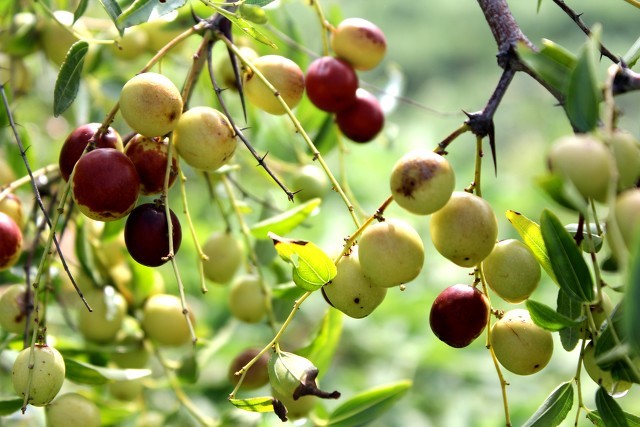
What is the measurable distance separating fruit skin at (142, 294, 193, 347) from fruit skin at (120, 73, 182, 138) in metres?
0.36

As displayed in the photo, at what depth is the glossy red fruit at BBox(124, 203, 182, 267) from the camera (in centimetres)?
74

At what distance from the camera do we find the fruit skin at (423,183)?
26.7 inches

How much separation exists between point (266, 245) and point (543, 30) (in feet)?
9.47

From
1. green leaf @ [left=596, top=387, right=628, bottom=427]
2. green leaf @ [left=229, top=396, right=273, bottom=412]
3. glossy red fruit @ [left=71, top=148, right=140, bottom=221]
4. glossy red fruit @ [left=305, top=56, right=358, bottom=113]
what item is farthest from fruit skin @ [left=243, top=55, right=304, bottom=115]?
green leaf @ [left=596, top=387, right=628, bottom=427]

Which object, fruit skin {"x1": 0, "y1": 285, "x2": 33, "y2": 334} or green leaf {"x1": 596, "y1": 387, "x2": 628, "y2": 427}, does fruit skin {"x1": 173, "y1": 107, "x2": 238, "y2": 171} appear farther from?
green leaf {"x1": 596, "y1": 387, "x2": 628, "y2": 427}

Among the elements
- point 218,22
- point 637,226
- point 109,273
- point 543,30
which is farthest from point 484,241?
point 543,30

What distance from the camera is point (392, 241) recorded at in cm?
71

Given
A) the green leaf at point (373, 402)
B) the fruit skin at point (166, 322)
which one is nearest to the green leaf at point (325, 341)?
the green leaf at point (373, 402)

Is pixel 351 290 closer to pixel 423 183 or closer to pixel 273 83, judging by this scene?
pixel 423 183

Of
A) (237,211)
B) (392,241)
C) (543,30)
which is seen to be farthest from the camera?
(543,30)

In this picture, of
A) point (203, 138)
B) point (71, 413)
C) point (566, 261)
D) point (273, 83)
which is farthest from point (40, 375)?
point (566, 261)

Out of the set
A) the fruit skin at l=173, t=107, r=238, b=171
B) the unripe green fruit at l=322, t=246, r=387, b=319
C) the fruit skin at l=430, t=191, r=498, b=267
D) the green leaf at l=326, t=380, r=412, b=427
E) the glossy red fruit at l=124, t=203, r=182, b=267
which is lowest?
the green leaf at l=326, t=380, r=412, b=427

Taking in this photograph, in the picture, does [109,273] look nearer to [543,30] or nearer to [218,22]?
[218,22]

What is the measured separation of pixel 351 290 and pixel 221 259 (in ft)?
1.12
